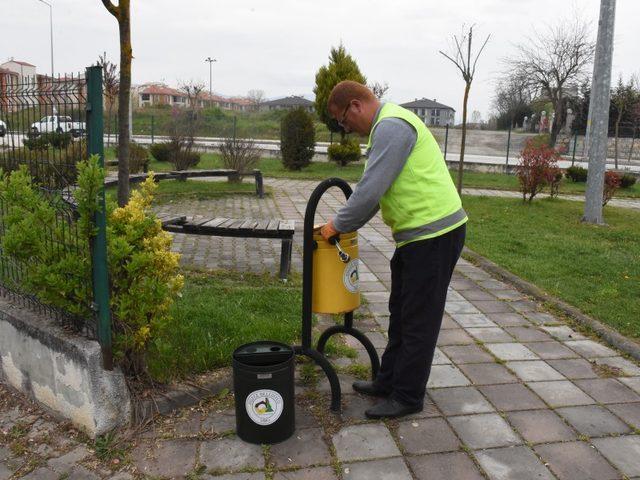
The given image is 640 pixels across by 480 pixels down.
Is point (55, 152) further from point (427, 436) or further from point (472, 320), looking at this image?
point (472, 320)

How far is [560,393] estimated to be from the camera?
3.62 metres

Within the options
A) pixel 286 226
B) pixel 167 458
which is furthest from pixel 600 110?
pixel 167 458

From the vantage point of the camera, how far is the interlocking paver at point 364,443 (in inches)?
114

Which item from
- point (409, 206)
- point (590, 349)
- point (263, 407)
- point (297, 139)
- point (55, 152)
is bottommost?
point (590, 349)

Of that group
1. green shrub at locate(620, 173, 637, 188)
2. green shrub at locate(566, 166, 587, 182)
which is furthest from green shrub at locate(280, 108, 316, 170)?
green shrub at locate(620, 173, 637, 188)

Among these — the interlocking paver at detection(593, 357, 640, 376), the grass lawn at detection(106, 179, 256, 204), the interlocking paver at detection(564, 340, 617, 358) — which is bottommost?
the interlocking paver at detection(593, 357, 640, 376)

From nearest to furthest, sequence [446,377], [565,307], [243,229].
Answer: [446,377]
[565,307]
[243,229]

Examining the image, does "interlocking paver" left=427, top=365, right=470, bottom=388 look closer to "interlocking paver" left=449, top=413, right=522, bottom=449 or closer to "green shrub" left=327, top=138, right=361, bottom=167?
"interlocking paver" left=449, top=413, right=522, bottom=449

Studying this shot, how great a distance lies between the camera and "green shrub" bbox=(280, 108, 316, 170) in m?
18.1

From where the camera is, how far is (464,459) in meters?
2.87

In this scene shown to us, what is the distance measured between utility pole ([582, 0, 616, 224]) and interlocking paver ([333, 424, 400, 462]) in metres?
8.52

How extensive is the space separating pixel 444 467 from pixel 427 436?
277 mm

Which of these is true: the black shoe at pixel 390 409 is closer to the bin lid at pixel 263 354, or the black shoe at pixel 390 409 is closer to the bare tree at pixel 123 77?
the bin lid at pixel 263 354

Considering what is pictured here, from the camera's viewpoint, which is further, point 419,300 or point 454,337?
point 454,337
